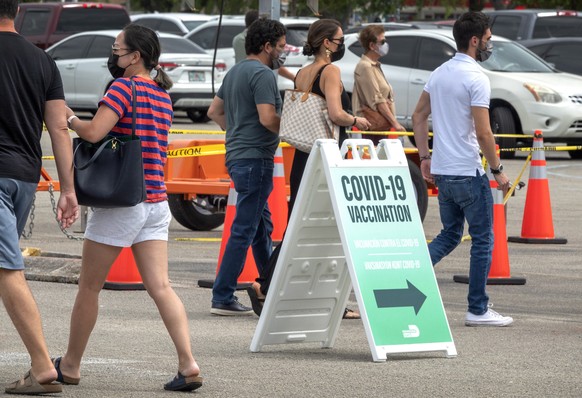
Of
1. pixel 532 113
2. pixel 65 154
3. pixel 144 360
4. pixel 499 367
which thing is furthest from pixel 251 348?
pixel 532 113

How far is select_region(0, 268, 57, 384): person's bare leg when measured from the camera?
6.29m

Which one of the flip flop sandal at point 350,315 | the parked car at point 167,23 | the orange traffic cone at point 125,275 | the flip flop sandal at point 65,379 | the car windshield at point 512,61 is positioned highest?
the flip flop sandal at point 65,379

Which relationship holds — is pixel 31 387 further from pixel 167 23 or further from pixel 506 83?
pixel 167 23

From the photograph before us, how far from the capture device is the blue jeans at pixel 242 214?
871cm

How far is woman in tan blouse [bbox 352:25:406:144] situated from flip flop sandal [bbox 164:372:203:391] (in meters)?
7.10

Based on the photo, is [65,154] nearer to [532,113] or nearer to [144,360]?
[144,360]

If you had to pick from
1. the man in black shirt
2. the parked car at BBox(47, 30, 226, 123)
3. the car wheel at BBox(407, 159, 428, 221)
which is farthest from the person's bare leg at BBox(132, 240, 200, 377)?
the parked car at BBox(47, 30, 226, 123)

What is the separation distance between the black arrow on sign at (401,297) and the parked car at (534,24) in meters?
23.2

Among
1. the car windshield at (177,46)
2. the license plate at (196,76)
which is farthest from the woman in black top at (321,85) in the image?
the car windshield at (177,46)

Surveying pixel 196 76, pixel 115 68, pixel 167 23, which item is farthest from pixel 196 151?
pixel 167 23

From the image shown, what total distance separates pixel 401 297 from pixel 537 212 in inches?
227

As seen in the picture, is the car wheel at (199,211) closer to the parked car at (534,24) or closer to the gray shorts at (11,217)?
the gray shorts at (11,217)

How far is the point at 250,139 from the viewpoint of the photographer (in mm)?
8734

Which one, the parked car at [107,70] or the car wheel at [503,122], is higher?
the car wheel at [503,122]
